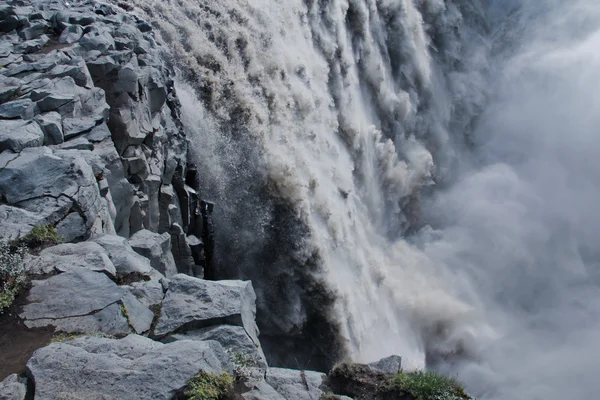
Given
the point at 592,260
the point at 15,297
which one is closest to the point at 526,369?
the point at 592,260

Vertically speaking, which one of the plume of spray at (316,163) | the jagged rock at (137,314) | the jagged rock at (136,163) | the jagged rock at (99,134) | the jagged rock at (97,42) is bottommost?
the jagged rock at (137,314)

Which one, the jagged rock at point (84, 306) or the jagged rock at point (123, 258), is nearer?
the jagged rock at point (84, 306)

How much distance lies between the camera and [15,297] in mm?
7180

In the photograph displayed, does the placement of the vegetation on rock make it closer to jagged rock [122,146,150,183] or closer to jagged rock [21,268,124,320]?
jagged rock [21,268,124,320]

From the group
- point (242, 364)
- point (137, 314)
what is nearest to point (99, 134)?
point (137, 314)

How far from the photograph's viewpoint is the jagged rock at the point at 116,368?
5.70 m

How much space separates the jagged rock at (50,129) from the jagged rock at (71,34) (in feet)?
11.5

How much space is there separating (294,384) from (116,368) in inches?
92.1

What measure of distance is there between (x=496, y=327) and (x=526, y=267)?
4.52 metres

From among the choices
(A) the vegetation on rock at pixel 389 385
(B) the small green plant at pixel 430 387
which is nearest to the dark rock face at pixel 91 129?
(A) the vegetation on rock at pixel 389 385

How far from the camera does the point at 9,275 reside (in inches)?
286

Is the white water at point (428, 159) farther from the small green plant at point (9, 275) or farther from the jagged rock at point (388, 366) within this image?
the jagged rock at point (388, 366)

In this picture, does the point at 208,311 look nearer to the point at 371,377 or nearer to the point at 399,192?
the point at 371,377

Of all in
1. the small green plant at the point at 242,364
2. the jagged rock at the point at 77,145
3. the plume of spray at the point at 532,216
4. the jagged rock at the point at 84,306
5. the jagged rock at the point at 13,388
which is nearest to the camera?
the jagged rock at the point at 13,388
